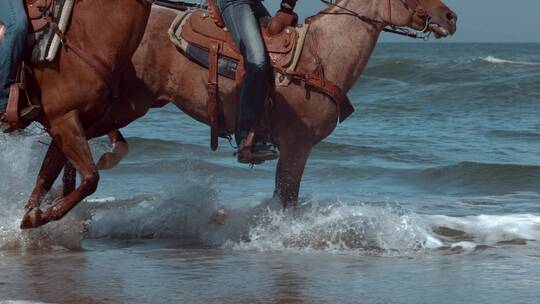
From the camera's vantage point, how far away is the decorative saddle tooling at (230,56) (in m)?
8.40

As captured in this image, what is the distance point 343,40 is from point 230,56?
2.86 ft

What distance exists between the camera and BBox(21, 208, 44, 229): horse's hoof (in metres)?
7.34

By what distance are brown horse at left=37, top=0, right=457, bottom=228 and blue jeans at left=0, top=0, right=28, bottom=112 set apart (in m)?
1.38

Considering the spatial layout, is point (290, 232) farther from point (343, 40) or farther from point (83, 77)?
point (83, 77)

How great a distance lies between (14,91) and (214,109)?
183cm

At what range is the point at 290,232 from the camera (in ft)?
28.2

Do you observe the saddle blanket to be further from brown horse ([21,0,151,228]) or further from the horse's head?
brown horse ([21,0,151,228])

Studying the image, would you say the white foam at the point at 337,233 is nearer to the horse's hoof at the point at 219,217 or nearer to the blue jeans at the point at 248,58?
the horse's hoof at the point at 219,217

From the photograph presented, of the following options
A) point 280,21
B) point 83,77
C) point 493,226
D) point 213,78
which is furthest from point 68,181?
point 493,226

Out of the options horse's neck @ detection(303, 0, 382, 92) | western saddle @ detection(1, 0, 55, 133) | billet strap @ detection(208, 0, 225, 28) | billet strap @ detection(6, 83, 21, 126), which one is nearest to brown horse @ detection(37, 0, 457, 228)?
horse's neck @ detection(303, 0, 382, 92)

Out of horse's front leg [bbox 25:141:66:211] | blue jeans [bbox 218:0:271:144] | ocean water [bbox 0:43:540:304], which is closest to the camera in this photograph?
ocean water [bbox 0:43:540:304]

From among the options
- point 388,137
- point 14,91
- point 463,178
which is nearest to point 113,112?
point 14,91

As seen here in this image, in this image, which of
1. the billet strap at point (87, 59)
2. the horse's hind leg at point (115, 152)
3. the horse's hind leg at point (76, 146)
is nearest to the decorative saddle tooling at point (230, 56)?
the horse's hind leg at point (115, 152)

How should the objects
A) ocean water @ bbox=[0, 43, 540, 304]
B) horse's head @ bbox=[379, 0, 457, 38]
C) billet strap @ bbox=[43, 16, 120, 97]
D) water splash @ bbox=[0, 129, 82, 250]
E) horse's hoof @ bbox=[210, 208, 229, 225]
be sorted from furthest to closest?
horse's hoof @ bbox=[210, 208, 229, 225] < horse's head @ bbox=[379, 0, 457, 38] < water splash @ bbox=[0, 129, 82, 250] < billet strap @ bbox=[43, 16, 120, 97] < ocean water @ bbox=[0, 43, 540, 304]
